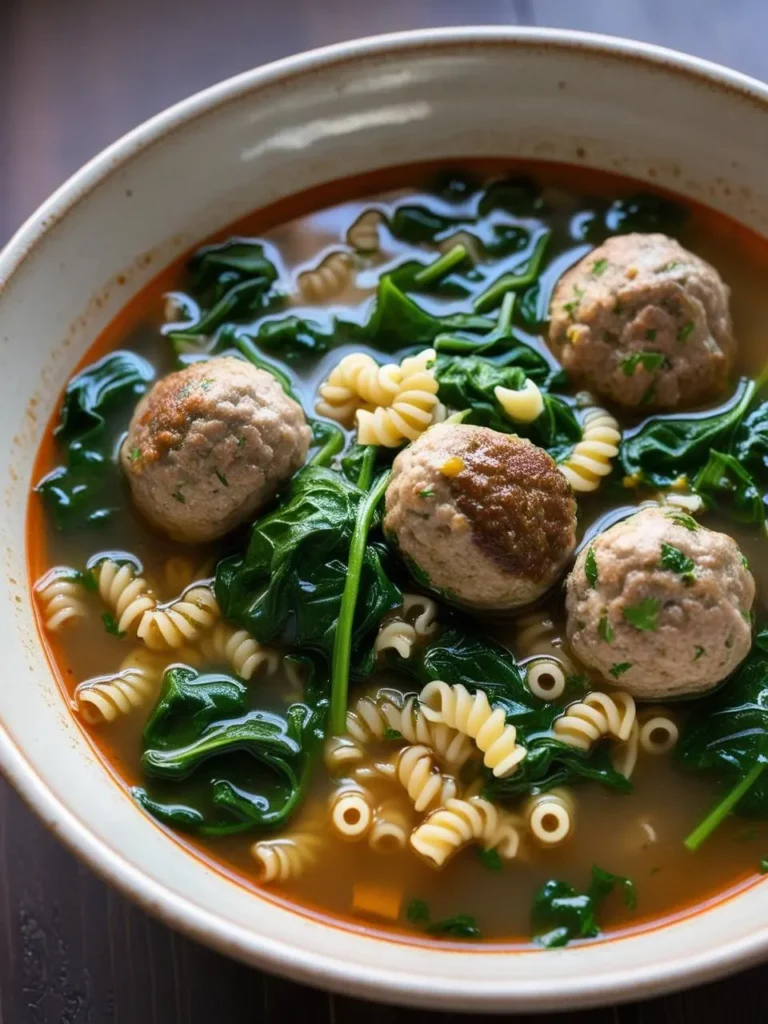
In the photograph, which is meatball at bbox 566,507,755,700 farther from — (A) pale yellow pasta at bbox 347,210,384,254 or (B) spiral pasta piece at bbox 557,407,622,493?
(A) pale yellow pasta at bbox 347,210,384,254

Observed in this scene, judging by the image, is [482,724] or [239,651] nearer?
[482,724]

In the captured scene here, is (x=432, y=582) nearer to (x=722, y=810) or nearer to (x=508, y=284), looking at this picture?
(x=722, y=810)

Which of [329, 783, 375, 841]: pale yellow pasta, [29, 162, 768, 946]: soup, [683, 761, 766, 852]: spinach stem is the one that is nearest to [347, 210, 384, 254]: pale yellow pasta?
[29, 162, 768, 946]: soup

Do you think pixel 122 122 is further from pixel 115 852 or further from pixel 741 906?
pixel 741 906

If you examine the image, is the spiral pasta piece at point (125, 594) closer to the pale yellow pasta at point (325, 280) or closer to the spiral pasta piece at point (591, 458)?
the pale yellow pasta at point (325, 280)

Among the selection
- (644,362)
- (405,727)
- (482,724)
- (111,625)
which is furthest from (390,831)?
(644,362)
